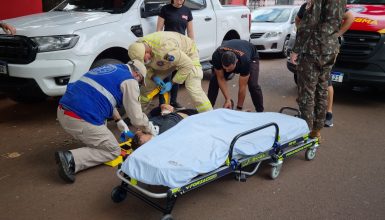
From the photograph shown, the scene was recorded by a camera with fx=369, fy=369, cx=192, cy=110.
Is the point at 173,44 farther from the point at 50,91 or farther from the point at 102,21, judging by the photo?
the point at 50,91

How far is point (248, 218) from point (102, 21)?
3295mm

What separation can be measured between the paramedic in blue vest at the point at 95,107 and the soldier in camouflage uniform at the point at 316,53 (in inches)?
75.4

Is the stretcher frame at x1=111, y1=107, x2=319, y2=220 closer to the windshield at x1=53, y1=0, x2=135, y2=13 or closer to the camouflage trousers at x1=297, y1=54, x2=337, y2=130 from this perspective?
the camouflage trousers at x1=297, y1=54, x2=337, y2=130

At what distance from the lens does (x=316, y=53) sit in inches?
165

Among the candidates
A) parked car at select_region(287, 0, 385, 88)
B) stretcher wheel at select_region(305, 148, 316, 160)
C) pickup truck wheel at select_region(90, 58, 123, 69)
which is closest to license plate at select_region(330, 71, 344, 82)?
parked car at select_region(287, 0, 385, 88)

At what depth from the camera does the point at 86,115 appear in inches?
139

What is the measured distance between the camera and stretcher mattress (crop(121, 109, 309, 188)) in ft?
9.14

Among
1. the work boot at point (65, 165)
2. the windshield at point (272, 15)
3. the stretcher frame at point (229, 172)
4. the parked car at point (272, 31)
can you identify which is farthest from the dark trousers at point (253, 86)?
the windshield at point (272, 15)

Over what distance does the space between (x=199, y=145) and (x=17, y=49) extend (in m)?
2.93

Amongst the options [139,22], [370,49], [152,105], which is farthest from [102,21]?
[370,49]

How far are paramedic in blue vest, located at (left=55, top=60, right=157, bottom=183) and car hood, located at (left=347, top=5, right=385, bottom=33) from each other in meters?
3.80

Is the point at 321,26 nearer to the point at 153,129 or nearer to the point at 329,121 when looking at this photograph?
the point at 329,121

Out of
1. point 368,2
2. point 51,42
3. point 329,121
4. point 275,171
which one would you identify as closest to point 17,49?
point 51,42

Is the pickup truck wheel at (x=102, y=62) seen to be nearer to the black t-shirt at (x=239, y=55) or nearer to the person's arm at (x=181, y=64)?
the person's arm at (x=181, y=64)
